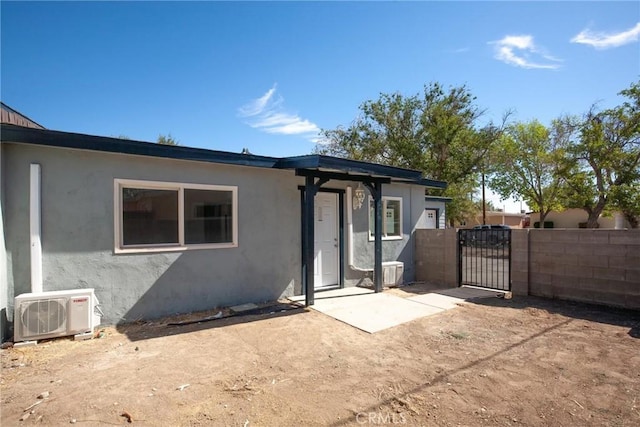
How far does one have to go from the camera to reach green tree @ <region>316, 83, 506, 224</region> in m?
17.7

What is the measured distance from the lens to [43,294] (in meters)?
4.15

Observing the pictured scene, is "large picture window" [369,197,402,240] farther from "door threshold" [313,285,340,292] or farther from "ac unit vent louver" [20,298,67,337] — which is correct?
"ac unit vent louver" [20,298,67,337]

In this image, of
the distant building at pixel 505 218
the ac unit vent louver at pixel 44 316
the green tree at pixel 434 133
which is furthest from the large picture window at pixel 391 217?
the distant building at pixel 505 218

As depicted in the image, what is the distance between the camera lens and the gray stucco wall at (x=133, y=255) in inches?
170

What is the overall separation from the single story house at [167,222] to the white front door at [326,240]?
0.02 m

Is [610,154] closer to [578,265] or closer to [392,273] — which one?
[578,265]

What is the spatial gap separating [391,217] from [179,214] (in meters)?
5.24

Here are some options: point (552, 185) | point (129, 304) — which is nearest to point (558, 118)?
point (552, 185)

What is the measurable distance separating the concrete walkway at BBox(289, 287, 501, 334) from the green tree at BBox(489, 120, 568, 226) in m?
14.6

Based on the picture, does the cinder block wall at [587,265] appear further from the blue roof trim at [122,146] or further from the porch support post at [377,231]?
the blue roof trim at [122,146]

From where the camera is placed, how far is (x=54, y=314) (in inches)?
163

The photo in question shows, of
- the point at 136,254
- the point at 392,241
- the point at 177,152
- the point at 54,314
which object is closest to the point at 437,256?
the point at 392,241

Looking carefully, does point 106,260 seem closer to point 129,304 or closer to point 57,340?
point 129,304

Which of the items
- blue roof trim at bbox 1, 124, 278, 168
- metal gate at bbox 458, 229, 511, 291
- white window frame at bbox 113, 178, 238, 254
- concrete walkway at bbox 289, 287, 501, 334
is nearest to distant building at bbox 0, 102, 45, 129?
blue roof trim at bbox 1, 124, 278, 168
